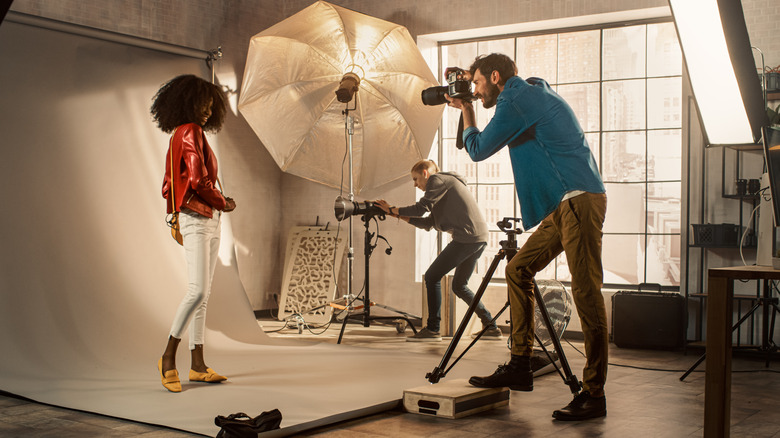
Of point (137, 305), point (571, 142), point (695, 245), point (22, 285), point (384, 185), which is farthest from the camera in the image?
point (384, 185)

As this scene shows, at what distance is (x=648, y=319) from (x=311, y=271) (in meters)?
2.80

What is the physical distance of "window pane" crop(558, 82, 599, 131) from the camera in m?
5.98

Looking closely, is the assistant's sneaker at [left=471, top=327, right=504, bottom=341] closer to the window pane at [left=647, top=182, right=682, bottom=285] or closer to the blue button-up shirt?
the window pane at [left=647, top=182, right=682, bottom=285]

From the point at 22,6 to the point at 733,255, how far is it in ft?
16.5

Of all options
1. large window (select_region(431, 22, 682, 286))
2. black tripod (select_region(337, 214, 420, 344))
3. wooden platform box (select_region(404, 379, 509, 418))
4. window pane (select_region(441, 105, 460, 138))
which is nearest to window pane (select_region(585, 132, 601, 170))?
large window (select_region(431, 22, 682, 286))

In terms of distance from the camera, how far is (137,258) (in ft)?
15.4

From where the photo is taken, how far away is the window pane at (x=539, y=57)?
612 cm

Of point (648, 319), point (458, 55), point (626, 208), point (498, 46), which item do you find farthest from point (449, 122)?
point (648, 319)

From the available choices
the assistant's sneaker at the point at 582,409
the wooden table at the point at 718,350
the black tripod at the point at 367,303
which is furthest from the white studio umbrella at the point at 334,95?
the wooden table at the point at 718,350

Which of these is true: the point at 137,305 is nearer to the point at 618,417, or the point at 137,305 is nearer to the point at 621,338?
the point at 618,417

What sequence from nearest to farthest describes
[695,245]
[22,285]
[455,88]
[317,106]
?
1. [455,88]
2. [22,285]
3. [695,245]
4. [317,106]

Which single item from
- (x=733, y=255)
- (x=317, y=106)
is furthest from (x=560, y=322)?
(x=317, y=106)

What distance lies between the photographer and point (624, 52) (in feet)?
19.2

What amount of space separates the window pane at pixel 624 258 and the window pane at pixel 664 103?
34.5 inches
